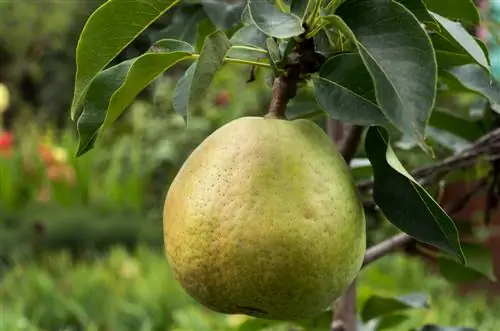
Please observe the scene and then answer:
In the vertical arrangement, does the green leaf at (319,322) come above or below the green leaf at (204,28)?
below

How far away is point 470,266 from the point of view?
987 millimetres

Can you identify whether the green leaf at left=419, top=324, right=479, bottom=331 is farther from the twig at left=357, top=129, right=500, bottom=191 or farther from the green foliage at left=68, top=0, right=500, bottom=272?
the green foliage at left=68, top=0, right=500, bottom=272

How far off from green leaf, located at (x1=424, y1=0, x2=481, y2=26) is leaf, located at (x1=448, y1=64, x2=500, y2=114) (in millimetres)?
137

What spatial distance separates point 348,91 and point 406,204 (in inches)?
3.6

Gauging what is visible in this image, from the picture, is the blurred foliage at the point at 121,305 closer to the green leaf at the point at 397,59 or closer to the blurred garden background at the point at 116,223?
the blurred garden background at the point at 116,223

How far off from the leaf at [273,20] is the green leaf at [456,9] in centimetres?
11

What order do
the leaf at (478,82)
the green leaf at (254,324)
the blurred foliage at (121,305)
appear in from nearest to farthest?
the leaf at (478,82) → the green leaf at (254,324) → the blurred foliage at (121,305)

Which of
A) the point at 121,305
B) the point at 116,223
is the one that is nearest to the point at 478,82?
the point at 121,305

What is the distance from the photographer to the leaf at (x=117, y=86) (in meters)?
0.56

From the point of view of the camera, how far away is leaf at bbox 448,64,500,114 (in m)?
0.74

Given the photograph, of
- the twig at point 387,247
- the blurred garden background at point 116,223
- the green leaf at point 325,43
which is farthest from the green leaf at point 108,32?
the twig at point 387,247

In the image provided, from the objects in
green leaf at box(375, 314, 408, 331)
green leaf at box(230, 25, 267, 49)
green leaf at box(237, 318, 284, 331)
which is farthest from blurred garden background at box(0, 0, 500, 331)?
green leaf at box(230, 25, 267, 49)

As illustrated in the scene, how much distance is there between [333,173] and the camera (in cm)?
56

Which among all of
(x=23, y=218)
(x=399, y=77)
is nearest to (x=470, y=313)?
(x=399, y=77)
